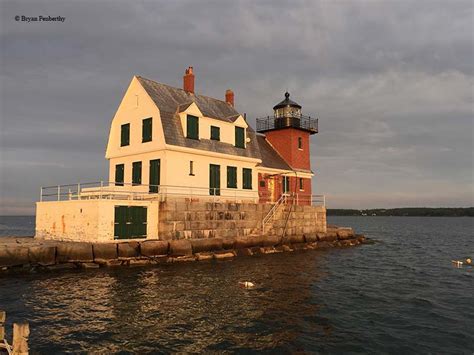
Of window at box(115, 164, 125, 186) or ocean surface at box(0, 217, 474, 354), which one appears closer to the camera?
ocean surface at box(0, 217, 474, 354)

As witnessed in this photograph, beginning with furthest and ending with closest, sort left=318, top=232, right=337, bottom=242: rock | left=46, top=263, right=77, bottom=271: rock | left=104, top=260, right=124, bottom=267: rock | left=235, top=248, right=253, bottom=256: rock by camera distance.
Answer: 1. left=318, top=232, right=337, bottom=242: rock
2. left=235, top=248, right=253, bottom=256: rock
3. left=104, top=260, right=124, bottom=267: rock
4. left=46, top=263, right=77, bottom=271: rock

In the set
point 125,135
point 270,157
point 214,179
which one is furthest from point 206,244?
point 270,157

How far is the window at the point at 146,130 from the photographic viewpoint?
2645cm

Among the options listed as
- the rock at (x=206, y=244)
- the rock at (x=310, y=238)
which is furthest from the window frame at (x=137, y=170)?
the rock at (x=310, y=238)

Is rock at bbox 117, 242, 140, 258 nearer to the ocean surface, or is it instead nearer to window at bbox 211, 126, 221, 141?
the ocean surface

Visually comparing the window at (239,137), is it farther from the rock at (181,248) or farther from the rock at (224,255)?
the rock at (181,248)

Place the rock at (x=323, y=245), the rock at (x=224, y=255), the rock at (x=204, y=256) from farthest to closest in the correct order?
the rock at (x=323, y=245) < the rock at (x=224, y=255) < the rock at (x=204, y=256)

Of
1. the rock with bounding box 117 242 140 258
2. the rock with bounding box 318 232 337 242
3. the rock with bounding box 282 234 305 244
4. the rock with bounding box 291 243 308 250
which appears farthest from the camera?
the rock with bounding box 318 232 337 242

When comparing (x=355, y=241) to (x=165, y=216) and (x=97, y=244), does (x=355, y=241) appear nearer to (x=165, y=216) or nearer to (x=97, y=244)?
(x=165, y=216)

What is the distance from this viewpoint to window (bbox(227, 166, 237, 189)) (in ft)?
95.8

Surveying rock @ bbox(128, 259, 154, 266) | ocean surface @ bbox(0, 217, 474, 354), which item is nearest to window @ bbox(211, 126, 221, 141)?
ocean surface @ bbox(0, 217, 474, 354)

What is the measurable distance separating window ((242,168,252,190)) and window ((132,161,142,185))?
7.99m

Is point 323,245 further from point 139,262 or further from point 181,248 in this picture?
point 139,262

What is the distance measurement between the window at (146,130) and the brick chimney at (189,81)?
587 centimetres
